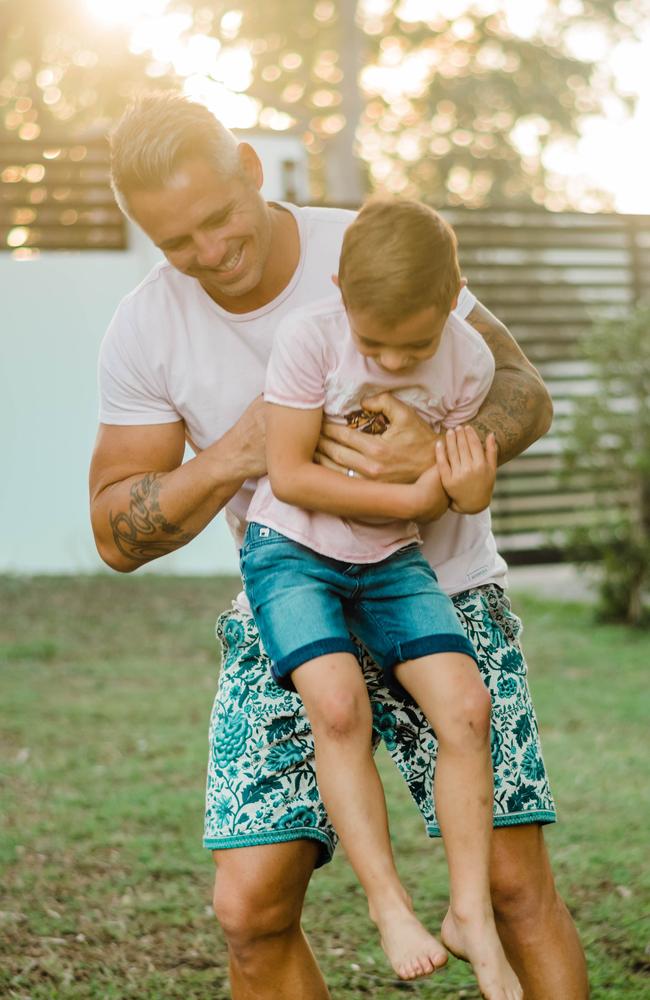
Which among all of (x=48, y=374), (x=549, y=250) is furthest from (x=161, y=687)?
(x=549, y=250)

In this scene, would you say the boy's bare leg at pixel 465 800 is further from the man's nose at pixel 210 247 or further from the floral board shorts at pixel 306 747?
the man's nose at pixel 210 247

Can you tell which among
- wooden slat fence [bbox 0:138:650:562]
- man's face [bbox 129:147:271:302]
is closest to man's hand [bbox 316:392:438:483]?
man's face [bbox 129:147:271:302]

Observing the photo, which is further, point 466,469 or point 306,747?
point 306,747

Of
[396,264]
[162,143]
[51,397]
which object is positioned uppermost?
[51,397]

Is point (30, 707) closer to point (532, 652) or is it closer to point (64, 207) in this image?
point (532, 652)

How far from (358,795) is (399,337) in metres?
0.76

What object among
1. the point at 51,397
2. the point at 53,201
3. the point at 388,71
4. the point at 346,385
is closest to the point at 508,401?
the point at 346,385

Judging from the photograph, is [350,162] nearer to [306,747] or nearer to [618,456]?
[618,456]

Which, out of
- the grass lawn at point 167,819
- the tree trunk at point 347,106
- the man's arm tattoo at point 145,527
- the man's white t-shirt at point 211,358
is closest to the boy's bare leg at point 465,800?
the man's white t-shirt at point 211,358

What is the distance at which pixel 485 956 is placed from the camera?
2.05 meters

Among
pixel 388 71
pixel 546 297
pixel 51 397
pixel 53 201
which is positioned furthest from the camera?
pixel 388 71

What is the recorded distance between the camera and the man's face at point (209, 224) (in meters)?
2.34

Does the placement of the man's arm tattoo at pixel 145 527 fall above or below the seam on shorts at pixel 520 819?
above

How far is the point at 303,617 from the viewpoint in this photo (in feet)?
7.47
